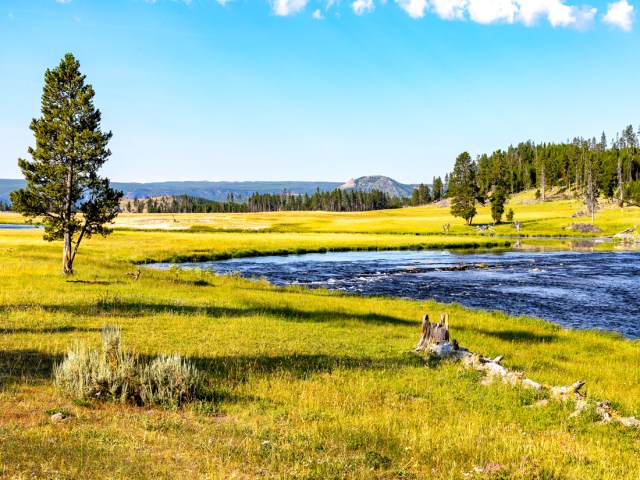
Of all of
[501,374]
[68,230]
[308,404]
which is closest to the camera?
[308,404]

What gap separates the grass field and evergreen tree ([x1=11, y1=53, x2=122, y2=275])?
8669 millimetres

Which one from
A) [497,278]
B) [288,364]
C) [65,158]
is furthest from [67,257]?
[497,278]

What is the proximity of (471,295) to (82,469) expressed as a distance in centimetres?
3212

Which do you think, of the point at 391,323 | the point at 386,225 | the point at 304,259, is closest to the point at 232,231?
the point at 386,225

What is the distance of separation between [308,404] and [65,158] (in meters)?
30.5

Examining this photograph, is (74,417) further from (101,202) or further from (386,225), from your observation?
(386,225)

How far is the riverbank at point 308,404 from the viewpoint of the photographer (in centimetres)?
770

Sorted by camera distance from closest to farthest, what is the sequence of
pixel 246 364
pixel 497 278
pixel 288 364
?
1. pixel 246 364
2. pixel 288 364
3. pixel 497 278

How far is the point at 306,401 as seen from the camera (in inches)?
426

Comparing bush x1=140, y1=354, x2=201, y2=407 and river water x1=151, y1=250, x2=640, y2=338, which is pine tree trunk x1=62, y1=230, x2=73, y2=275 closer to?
river water x1=151, y1=250, x2=640, y2=338

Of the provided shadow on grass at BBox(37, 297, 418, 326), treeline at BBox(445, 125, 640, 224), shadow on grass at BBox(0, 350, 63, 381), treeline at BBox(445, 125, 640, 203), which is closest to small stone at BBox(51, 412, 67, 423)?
shadow on grass at BBox(0, 350, 63, 381)

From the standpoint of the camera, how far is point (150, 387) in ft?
34.5

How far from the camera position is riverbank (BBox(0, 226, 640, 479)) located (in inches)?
303

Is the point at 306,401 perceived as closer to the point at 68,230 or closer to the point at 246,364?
the point at 246,364
